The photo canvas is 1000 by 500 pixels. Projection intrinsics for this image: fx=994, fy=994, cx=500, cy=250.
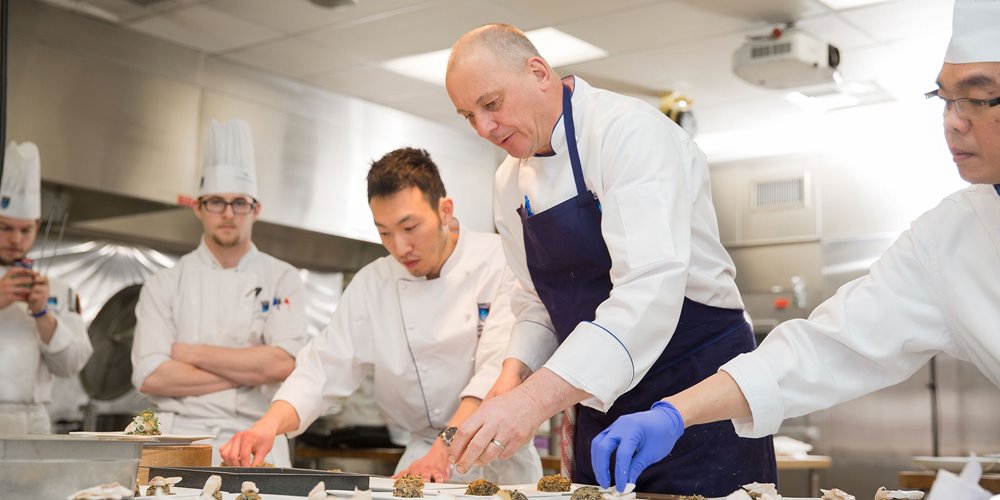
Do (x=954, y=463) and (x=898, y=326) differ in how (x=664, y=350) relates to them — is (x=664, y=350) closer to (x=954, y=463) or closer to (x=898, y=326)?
(x=898, y=326)

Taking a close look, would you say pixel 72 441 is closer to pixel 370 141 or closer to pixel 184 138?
pixel 184 138

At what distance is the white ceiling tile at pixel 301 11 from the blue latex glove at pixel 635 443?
317cm

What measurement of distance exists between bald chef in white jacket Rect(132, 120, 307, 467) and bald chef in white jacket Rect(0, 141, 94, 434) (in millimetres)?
906

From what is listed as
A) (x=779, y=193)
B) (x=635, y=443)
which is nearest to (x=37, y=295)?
(x=635, y=443)

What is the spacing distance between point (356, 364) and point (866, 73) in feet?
11.9

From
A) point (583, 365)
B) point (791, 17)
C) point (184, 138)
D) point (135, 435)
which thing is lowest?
point (135, 435)

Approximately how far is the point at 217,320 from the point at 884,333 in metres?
2.12

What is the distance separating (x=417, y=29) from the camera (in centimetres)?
463

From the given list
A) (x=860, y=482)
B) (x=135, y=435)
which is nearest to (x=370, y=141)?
(x=860, y=482)

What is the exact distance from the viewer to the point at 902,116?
6082 mm

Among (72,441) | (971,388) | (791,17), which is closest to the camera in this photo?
(72,441)

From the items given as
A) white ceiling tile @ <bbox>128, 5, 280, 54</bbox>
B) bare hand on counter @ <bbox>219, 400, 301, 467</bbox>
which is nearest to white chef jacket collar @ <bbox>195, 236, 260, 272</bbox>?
bare hand on counter @ <bbox>219, 400, 301, 467</bbox>

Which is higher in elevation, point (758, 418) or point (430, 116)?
point (430, 116)

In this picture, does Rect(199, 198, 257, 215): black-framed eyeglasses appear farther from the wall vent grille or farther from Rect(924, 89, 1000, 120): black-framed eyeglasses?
the wall vent grille
